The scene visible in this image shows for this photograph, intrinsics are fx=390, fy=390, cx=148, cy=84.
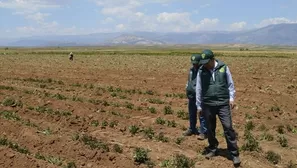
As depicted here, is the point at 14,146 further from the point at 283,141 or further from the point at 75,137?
the point at 283,141

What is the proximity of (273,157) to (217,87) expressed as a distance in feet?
7.76

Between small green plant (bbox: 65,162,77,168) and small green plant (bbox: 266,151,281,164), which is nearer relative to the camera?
small green plant (bbox: 65,162,77,168)

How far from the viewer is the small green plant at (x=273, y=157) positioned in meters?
Answer: 9.04

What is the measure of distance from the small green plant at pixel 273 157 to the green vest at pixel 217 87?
195 centimetres

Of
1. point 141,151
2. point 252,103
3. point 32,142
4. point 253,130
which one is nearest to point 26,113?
point 32,142

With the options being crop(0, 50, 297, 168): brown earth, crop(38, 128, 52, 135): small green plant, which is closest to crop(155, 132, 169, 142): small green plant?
crop(0, 50, 297, 168): brown earth

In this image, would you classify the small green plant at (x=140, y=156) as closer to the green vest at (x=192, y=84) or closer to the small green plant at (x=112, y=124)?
the green vest at (x=192, y=84)

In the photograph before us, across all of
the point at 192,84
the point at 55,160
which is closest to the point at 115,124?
the point at 192,84

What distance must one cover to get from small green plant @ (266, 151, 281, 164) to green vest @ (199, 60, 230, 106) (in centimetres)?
195

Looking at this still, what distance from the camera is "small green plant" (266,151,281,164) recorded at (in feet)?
29.6

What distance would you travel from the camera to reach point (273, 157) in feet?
29.8

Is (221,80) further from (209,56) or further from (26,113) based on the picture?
(26,113)

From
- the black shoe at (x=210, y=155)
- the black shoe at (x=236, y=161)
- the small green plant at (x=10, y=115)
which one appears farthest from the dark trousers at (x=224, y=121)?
the small green plant at (x=10, y=115)

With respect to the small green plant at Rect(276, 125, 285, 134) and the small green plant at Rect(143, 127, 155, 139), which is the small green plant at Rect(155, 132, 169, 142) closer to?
the small green plant at Rect(143, 127, 155, 139)
